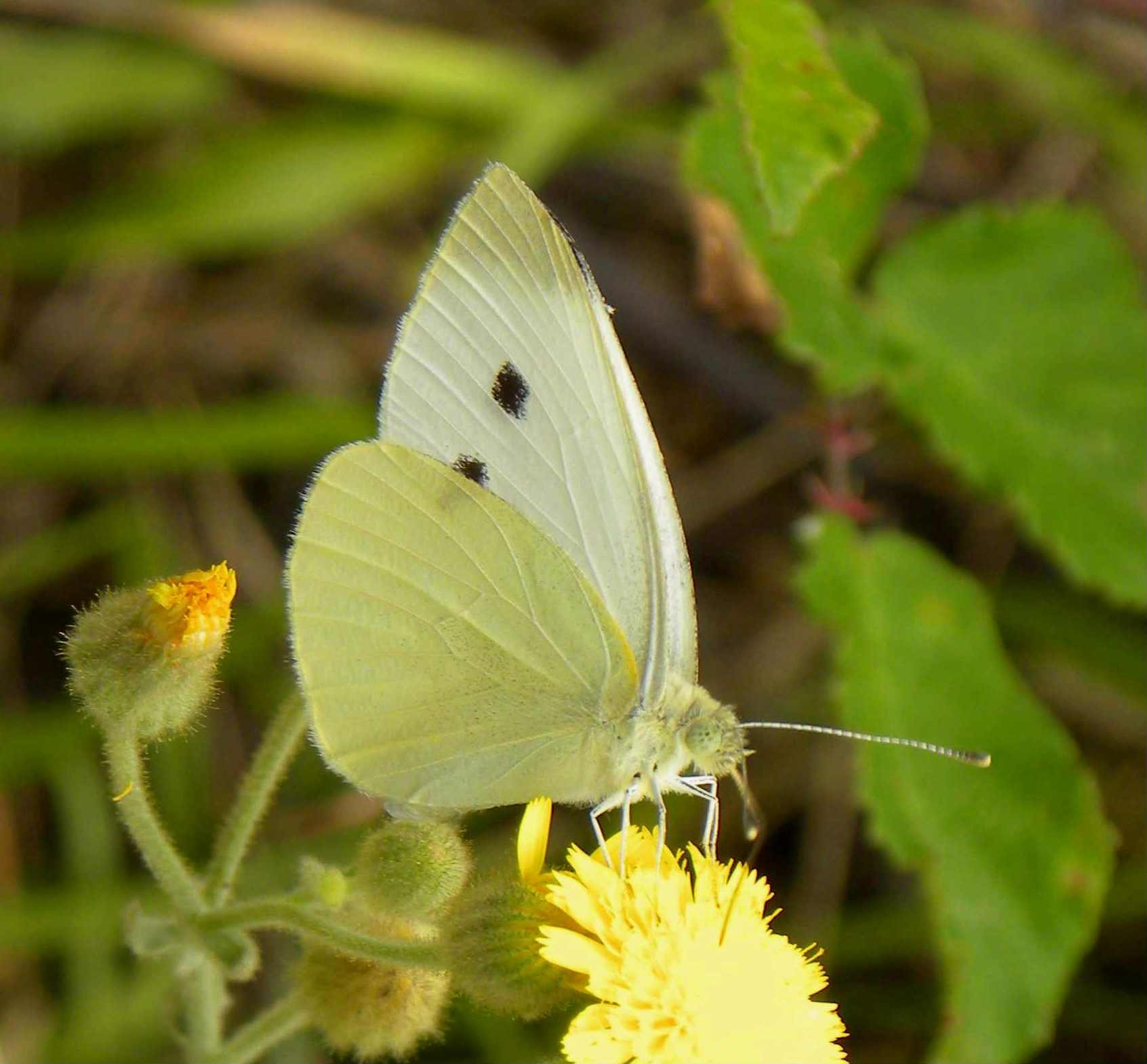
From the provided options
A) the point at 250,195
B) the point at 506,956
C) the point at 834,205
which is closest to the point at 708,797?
the point at 506,956

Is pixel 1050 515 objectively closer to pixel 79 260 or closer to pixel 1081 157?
pixel 1081 157

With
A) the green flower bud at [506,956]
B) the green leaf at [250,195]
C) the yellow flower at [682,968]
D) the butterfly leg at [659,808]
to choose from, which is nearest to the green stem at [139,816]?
the green flower bud at [506,956]

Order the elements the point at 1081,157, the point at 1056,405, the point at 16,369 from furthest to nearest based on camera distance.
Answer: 1. the point at 1081,157
2. the point at 16,369
3. the point at 1056,405

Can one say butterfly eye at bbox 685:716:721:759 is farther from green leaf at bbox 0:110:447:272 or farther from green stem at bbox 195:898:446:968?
green leaf at bbox 0:110:447:272

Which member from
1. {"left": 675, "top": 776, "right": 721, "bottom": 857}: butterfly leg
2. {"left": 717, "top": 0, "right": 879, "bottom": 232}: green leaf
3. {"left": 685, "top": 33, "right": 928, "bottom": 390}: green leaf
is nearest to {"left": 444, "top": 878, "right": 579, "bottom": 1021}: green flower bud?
{"left": 675, "top": 776, "right": 721, "bottom": 857}: butterfly leg

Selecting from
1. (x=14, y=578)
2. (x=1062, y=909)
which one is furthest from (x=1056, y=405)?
(x=14, y=578)

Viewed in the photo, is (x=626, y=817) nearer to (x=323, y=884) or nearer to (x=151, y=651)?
(x=323, y=884)
